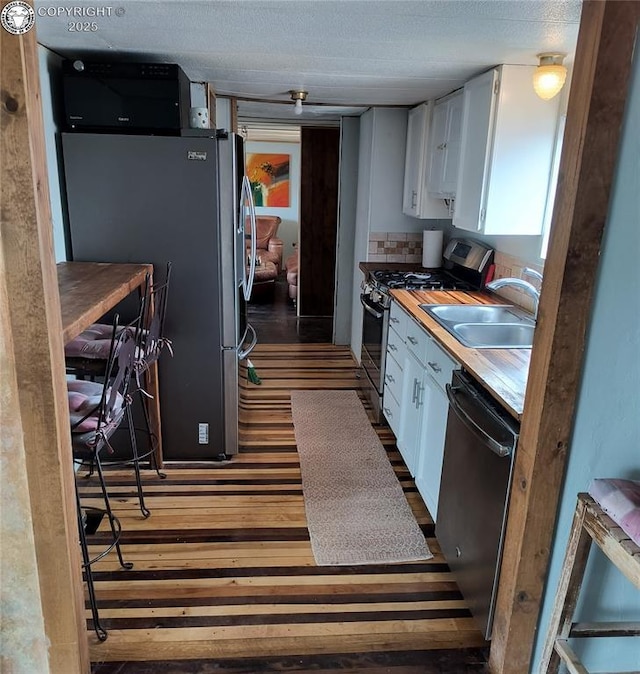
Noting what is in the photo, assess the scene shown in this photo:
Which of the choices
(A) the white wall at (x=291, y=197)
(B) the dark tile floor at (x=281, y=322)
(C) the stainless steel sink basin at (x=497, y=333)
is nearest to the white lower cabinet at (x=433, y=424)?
(C) the stainless steel sink basin at (x=497, y=333)

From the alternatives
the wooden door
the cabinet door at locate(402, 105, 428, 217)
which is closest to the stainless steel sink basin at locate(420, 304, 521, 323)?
the cabinet door at locate(402, 105, 428, 217)

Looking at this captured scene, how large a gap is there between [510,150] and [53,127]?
221 centimetres

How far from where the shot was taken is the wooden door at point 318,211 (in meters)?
5.46

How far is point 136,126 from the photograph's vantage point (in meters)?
2.64

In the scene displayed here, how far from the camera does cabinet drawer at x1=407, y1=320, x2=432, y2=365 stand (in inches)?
101

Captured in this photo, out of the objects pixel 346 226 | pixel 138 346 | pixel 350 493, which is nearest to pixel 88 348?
pixel 138 346

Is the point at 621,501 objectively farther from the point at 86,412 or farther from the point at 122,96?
the point at 122,96

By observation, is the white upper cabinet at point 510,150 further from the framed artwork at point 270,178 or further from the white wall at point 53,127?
the framed artwork at point 270,178

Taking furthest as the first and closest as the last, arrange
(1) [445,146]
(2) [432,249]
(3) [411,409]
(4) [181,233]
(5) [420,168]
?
1. (2) [432,249]
2. (5) [420,168]
3. (1) [445,146]
4. (3) [411,409]
5. (4) [181,233]

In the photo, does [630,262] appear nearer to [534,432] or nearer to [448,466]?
[534,432]

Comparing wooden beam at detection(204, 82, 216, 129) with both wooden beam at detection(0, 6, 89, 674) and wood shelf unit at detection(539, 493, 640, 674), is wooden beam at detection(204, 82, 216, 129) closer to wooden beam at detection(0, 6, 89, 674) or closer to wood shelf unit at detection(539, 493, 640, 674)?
wooden beam at detection(0, 6, 89, 674)

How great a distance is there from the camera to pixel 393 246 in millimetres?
4359

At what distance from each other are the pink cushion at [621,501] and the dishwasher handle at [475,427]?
0.37 metres

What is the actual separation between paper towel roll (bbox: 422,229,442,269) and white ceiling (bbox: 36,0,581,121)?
1.08 m
